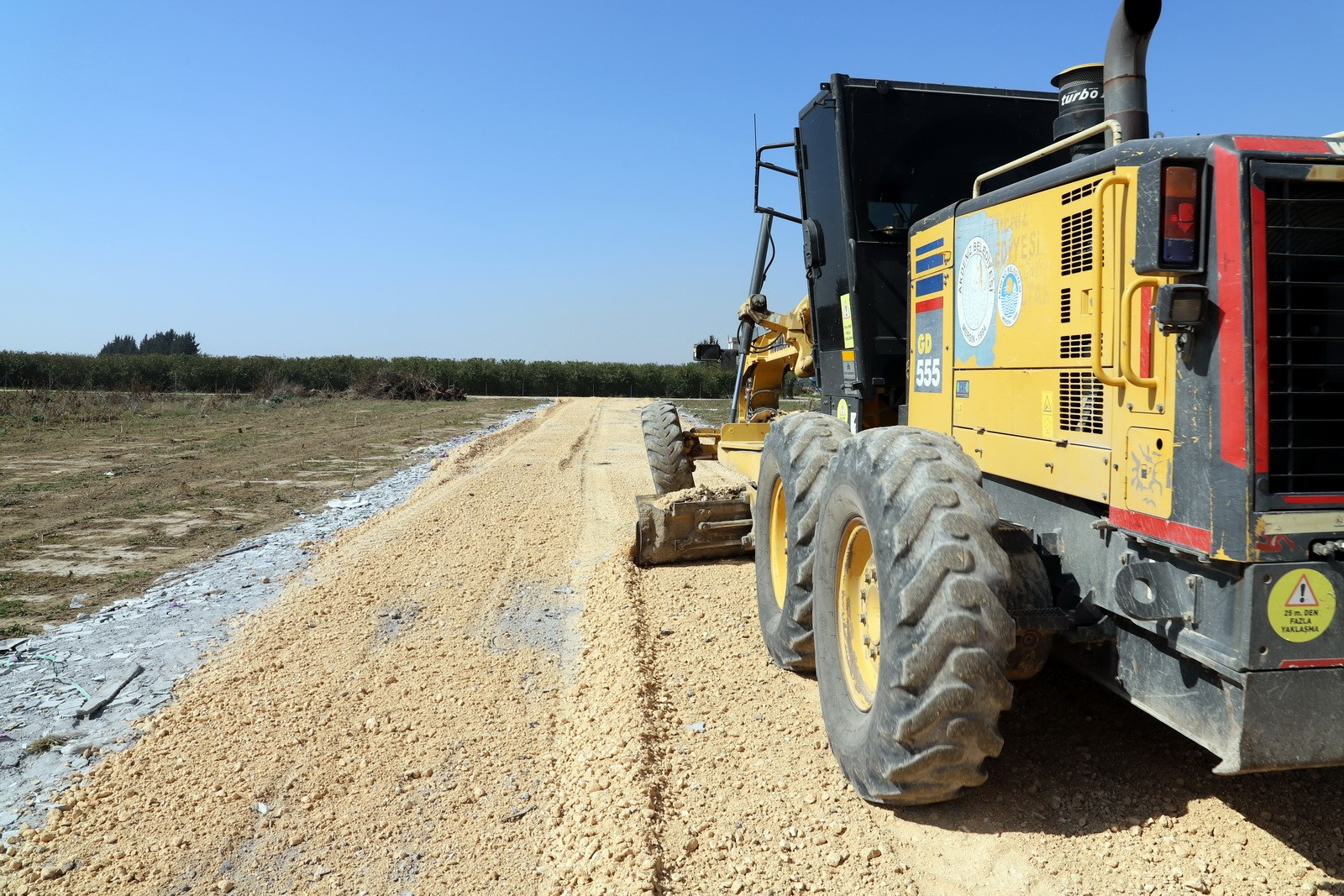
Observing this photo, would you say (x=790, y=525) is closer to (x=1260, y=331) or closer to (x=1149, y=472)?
(x=1149, y=472)

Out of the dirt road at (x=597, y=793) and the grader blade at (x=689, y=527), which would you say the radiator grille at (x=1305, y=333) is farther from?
the grader blade at (x=689, y=527)

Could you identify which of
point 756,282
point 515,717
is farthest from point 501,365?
point 515,717

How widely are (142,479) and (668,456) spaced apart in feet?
29.2

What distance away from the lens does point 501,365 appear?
52.7 m

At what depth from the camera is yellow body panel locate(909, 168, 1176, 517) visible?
2.90 meters

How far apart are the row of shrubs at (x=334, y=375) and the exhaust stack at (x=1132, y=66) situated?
1564 inches

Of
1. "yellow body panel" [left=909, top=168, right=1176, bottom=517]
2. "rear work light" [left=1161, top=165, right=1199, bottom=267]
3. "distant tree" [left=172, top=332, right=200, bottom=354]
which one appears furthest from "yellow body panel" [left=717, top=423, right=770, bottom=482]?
"distant tree" [left=172, top=332, right=200, bottom=354]

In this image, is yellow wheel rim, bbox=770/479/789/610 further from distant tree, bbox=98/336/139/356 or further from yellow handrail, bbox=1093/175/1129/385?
distant tree, bbox=98/336/139/356

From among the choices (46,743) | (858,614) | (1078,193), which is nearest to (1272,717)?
(858,614)

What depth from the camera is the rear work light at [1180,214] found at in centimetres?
265

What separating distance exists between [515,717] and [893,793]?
2079mm

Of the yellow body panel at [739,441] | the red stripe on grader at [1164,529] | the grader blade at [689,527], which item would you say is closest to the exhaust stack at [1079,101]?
the red stripe on grader at [1164,529]

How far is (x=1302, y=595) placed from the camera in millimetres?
2539

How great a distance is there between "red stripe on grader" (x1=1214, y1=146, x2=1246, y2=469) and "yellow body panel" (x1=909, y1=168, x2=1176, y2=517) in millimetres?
187
